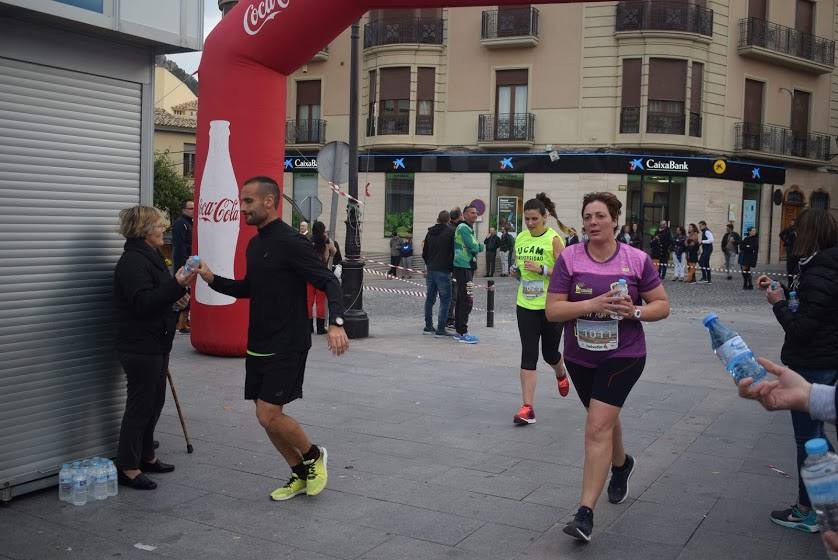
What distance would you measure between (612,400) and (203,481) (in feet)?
8.71

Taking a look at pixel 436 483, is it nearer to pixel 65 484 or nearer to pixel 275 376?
pixel 275 376

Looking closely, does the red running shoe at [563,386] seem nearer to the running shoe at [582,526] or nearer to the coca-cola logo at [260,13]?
the running shoe at [582,526]

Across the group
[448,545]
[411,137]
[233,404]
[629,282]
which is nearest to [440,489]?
[448,545]

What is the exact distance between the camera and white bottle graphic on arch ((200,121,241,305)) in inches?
376

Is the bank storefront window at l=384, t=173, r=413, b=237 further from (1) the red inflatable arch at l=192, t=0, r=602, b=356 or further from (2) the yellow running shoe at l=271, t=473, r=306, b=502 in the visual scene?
(2) the yellow running shoe at l=271, t=473, r=306, b=502

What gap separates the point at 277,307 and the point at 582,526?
6.82 ft

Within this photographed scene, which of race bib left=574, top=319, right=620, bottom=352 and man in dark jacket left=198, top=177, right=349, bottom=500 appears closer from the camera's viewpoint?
race bib left=574, top=319, right=620, bottom=352

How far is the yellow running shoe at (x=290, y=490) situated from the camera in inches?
203

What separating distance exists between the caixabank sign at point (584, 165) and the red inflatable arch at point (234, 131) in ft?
77.1

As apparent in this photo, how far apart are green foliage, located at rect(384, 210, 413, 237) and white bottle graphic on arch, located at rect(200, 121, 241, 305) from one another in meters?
25.1

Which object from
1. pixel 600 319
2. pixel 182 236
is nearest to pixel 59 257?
pixel 600 319

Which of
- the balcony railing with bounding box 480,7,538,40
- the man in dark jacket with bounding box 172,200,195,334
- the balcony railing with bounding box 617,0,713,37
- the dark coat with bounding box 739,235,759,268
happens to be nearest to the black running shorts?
the man in dark jacket with bounding box 172,200,195,334

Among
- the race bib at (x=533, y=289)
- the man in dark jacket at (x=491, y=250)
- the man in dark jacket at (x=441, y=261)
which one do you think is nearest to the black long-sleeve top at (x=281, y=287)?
the race bib at (x=533, y=289)

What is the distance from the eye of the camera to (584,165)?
31.9 meters
